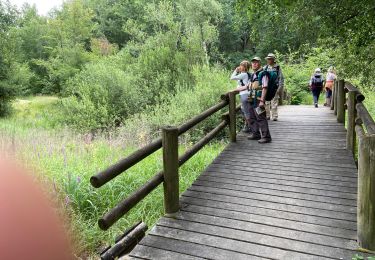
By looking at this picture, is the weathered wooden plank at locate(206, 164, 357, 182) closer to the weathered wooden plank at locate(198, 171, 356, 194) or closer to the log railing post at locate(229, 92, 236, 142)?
the weathered wooden plank at locate(198, 171, 356, 194)

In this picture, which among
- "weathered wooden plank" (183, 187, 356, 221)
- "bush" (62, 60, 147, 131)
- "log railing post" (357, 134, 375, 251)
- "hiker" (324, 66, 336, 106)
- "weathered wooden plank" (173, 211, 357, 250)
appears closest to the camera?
"log railing post" (357, 134, 375, 251)

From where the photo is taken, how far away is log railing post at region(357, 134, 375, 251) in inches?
124

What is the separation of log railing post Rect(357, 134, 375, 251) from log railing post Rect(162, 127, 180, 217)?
1941 millimetres

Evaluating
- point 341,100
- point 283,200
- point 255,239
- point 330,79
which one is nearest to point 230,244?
point 255,239

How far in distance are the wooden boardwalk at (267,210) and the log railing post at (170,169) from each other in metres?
0.14

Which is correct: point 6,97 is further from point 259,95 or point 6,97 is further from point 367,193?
point 367,193

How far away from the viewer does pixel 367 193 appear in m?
3.20

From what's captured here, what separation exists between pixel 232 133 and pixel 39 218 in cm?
642

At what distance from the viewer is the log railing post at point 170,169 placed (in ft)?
13.3

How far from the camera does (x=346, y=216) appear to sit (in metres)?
3.89

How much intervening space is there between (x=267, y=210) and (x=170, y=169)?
4.06ft

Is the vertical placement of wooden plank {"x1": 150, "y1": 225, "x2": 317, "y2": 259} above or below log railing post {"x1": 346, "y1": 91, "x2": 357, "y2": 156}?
below

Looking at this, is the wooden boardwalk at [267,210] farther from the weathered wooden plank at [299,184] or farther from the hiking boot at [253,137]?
the hiking boot at [253,137]

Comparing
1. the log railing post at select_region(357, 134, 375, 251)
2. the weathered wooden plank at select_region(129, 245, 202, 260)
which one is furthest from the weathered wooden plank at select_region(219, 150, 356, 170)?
the weathered wooden plank at select_region(129, 245, 202, 260)
